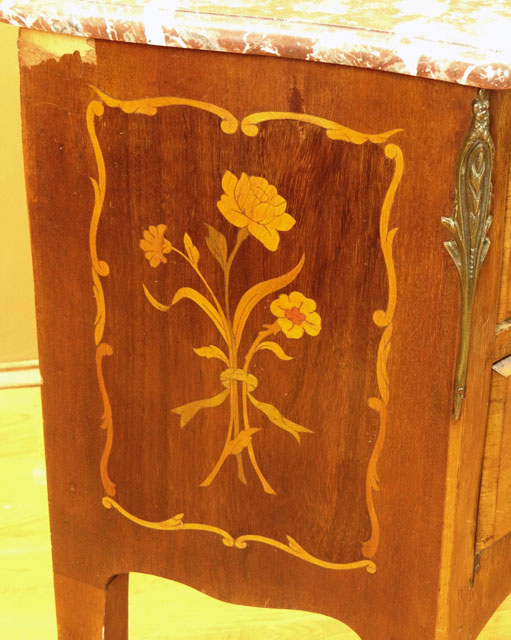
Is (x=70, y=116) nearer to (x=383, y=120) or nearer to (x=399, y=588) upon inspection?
(x=383, y=120)

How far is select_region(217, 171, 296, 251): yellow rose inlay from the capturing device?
1.04m

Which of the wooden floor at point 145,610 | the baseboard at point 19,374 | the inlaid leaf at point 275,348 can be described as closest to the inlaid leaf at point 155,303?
the inlaid leaf at point 275,348

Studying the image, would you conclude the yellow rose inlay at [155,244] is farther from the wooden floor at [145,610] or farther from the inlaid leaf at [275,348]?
the wooden floor at [145,610]

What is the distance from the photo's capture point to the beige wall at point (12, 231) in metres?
2.03

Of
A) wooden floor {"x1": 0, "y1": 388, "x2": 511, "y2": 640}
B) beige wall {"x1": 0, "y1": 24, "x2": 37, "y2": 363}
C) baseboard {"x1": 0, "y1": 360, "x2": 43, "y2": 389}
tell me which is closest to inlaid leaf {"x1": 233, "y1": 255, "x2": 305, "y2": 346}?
wooden floor {"x1": 0, "y1": 388, "x2": 511, "y2": 640}

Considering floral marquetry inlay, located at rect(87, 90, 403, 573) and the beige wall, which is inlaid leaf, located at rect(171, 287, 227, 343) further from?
the beige wall

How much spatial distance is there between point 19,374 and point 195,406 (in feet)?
3.80

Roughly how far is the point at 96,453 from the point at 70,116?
1.27 ft

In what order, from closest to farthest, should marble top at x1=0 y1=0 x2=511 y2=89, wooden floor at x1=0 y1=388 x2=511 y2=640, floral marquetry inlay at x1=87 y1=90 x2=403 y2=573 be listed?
1. marble top at x1=0 y1=0 x2=511 y2=89
2. floral marquetry inlay at x1=87 y1=90 x2=403 y2=573
3. wooden floor at x1=0 y1=388 x2=511 y2=640

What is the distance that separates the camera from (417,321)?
1040 mm

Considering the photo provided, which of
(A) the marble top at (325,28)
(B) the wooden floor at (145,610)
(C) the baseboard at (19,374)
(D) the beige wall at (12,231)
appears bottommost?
(B) the wooden floor at (145,610)

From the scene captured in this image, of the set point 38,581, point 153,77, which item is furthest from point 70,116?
point 38,581

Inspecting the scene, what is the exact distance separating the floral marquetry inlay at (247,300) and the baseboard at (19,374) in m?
1.07

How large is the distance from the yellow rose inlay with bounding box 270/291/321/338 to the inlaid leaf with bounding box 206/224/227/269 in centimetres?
7
